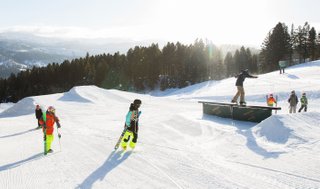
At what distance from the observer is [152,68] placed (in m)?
80.1

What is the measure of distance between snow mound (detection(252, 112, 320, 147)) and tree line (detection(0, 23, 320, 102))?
212 feet

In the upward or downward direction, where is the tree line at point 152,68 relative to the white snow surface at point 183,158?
upward

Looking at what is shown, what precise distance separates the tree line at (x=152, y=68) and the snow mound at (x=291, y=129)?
64.7 m

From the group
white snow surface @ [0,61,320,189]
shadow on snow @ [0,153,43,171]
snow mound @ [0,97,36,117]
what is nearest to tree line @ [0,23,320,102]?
snow mound @ [0,97,36,117]

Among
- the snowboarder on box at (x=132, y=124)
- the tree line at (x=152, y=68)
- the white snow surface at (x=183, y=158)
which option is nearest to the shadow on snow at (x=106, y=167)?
the white snow surface at (x=183, y=158)

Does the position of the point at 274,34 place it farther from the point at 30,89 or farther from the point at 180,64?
the point at 30,89

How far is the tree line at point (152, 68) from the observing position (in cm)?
7756

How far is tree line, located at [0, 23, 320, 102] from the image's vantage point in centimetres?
7756

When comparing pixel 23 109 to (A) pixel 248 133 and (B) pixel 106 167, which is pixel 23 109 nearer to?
(A) pixel 248 133

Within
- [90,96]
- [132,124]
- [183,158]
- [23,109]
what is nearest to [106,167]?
[183,158]

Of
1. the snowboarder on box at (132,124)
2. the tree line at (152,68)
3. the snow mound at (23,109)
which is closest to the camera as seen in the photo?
the snowboarder on box at (132,124)

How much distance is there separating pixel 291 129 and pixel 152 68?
2755 inches

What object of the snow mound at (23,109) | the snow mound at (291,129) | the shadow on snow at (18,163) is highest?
the snow mound at (291,129)

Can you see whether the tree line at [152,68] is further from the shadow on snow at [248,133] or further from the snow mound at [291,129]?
the snow mound at [291,129]
